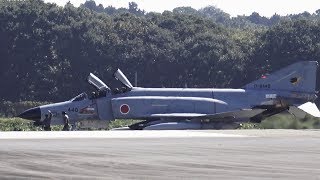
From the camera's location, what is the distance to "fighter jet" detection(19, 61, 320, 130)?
1716 inches

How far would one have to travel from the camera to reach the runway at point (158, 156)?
1888 cm

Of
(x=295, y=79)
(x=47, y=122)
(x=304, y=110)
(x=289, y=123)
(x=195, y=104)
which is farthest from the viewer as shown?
(x=295, y=79)

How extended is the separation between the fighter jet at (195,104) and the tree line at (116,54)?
33.2 meters

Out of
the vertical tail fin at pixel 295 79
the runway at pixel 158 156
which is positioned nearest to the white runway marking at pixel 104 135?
the runway at pixel 158 156

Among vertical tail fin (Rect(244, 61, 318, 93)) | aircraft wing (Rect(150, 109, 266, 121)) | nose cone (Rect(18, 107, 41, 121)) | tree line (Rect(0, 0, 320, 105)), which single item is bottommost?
aircraft wing (Rect(150, 109, 266, 121))

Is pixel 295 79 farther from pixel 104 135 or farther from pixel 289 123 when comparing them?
pixel 104 135

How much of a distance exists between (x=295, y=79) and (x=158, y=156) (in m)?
24.5

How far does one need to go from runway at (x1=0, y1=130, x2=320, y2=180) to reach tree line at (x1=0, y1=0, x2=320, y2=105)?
48.8m

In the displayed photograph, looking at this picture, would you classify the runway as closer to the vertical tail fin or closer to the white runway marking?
the white runway marking

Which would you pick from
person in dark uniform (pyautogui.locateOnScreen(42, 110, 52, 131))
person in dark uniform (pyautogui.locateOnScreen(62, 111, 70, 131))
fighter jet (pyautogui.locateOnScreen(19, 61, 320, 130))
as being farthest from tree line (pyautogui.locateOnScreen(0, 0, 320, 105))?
person in dark uniform (pyautogui.locateOnScreen(42, 110, 52, 131))

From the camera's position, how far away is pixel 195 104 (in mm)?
45625

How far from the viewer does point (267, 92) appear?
152 ft

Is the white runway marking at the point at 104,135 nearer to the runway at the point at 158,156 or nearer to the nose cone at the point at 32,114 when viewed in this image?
the runway at the point at 158,156

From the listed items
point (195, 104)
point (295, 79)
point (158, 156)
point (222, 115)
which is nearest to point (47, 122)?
A: point (195, 104)
